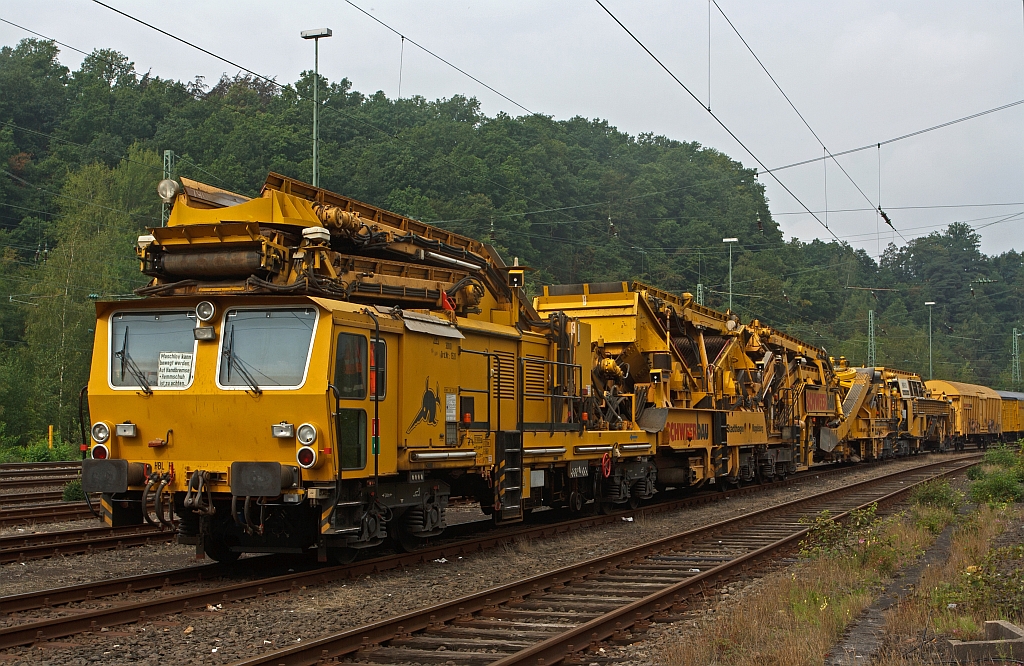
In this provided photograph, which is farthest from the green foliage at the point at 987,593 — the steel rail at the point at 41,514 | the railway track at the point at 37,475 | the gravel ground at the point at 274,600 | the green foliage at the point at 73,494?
the railway track at the point at 37,475

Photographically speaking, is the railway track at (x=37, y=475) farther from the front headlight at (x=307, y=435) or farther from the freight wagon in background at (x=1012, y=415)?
the freight wagon in background at (x=1012, y=415)

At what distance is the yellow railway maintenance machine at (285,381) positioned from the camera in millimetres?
9844

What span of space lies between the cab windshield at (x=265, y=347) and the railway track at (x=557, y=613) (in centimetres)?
288

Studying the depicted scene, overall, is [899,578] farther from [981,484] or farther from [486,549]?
[981,484]

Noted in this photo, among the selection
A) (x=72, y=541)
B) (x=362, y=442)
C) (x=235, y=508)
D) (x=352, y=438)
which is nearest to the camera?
(x=235, y=508)

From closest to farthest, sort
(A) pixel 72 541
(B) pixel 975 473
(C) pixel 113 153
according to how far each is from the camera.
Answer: (A) pixel 72 541, (B) pixel 975 473, (C) pixel 113 153

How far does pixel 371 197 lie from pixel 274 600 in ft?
166

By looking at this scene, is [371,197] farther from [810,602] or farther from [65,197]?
[810,602]

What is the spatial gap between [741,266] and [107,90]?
5316 cm

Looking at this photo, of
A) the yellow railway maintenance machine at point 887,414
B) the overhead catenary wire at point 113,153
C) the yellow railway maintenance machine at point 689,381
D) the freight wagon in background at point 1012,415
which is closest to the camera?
the yellow railway maintenance machine at point 689,381

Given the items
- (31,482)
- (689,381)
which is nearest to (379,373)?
(689,381)

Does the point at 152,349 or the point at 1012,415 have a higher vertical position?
the point at 152,349

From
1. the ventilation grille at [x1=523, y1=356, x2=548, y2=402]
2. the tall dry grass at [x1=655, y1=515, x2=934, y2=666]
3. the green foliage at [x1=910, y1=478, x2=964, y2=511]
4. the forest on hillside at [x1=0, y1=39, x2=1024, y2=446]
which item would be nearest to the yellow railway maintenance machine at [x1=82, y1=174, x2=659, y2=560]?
the ventilation grille at [x1=523, y1=356, x2=548, y2=402]

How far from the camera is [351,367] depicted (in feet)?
33.2
